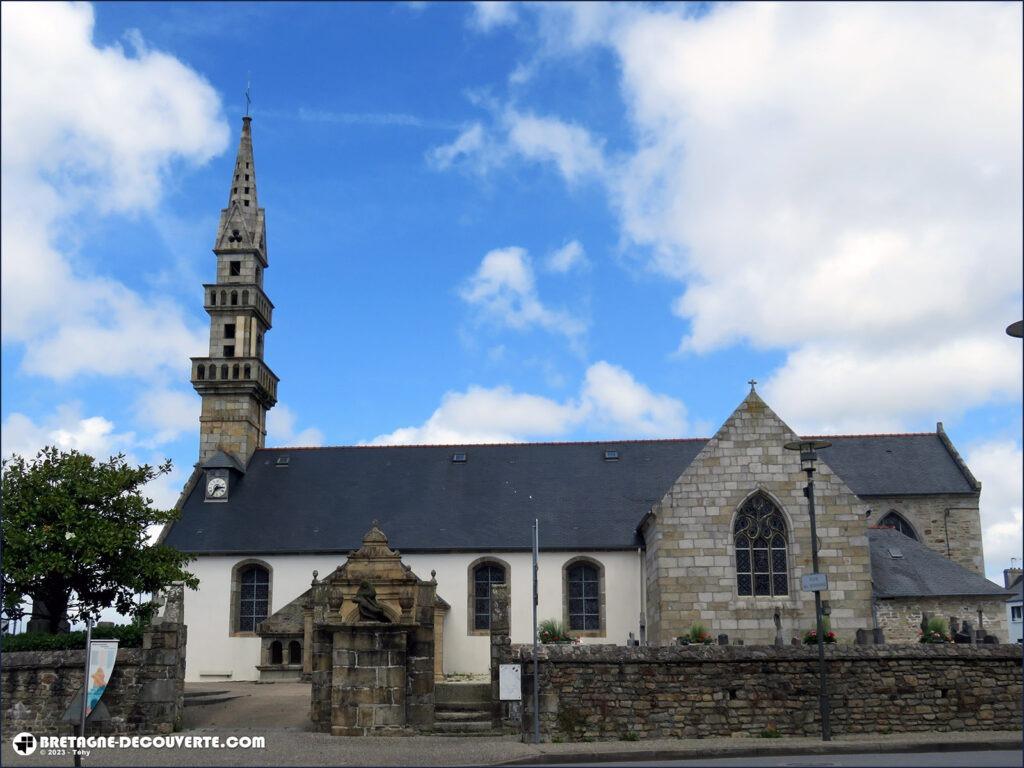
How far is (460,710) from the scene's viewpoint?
21.2 metres

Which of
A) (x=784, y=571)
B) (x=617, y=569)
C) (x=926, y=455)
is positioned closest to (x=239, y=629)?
(x=617, y=569)

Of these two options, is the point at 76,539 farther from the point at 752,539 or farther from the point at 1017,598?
the point at 1017,598

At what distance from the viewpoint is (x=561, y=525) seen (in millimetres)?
36656

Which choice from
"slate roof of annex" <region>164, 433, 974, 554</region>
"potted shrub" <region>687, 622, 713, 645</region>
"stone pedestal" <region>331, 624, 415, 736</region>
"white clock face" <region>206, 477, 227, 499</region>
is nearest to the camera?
"stone pedestal" <region>331, 624, 415, 736</region>

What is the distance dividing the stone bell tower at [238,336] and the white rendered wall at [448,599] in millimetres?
6872

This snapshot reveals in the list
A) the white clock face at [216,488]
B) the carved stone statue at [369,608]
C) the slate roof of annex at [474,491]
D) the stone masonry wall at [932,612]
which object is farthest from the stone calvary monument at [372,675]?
the white clock face at [216,488]

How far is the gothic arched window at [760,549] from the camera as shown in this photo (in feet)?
95.4

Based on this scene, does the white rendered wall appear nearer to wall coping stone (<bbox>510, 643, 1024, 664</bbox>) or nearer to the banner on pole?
wall coping stone (<bbox>510, 643, 1024, 664</bbox>)

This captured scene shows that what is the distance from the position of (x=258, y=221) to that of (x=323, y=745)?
32.5 meters

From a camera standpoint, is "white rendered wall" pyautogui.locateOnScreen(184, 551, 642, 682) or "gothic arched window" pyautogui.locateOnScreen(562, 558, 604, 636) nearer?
"white rendered wall" pyautogui.locateOnScreen(184, 551, 642, 682)

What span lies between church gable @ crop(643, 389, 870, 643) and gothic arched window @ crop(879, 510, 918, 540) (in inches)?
471

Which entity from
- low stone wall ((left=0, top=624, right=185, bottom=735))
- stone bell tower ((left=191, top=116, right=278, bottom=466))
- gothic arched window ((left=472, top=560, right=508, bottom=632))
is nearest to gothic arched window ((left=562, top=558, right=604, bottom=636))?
gothic arched window ((left=472, top=560, right=508, bottom=632))

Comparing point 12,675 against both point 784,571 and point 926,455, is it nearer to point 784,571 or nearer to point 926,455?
point 784,571

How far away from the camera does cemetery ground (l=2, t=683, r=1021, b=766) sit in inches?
651
